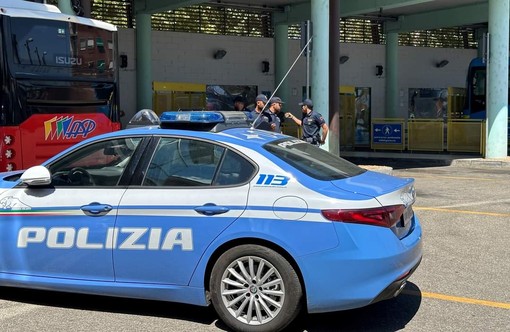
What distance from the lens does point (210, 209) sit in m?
4.63

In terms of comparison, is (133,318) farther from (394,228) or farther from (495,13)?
(495,13)

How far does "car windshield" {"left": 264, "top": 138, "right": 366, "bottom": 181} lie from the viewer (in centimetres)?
484

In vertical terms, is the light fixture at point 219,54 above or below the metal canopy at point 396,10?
below

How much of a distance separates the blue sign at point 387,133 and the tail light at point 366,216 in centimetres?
1764

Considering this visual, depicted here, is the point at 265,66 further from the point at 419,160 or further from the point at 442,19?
the point at 419,160

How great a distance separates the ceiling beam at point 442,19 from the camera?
2236cm

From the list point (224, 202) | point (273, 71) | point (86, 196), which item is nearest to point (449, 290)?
point (224, 202)

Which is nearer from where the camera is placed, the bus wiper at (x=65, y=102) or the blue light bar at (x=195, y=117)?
the blue light bar at (x=195, y=117)

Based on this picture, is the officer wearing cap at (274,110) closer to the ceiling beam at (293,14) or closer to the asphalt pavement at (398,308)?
the asphalt pavement at (398,308)

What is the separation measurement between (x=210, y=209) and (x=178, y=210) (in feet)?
0.84

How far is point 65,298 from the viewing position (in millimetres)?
5633

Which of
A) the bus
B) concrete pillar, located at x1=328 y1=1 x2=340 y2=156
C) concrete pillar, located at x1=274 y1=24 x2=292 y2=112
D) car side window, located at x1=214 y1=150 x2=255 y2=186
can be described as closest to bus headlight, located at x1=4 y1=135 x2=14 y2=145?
the bus

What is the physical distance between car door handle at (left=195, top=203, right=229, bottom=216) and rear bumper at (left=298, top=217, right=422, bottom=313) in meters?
0.67

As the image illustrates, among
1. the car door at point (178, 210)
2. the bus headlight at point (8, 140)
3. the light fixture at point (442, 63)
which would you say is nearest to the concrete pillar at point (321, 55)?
the bus headlight at point (8, 140)
